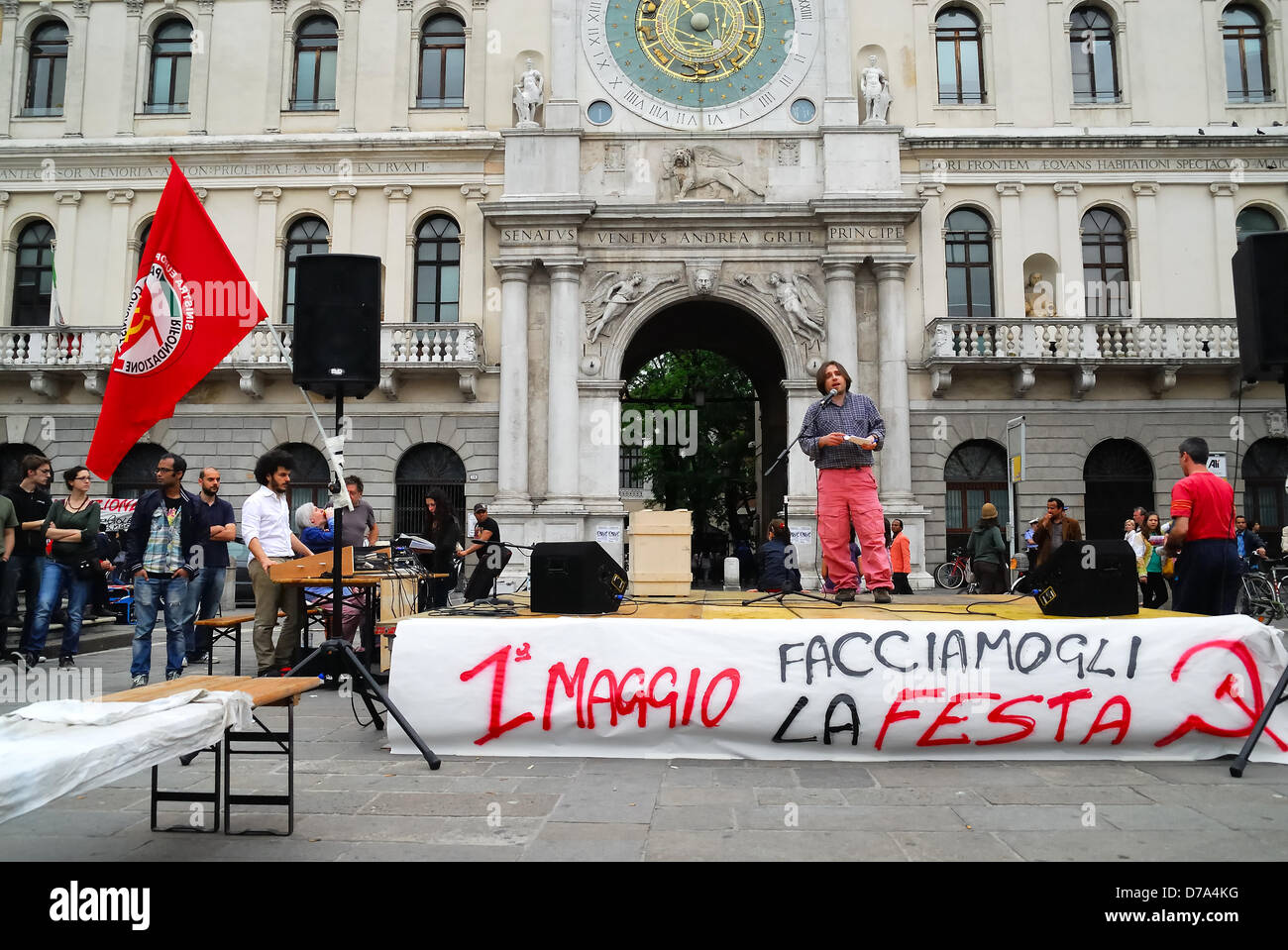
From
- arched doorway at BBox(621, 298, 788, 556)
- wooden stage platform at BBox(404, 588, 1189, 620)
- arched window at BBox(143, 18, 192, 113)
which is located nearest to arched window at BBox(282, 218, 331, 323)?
arched window at BBox(143, 18, 192, 113)

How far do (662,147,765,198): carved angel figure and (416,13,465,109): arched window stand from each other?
5.90 m

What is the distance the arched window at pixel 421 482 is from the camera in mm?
20625

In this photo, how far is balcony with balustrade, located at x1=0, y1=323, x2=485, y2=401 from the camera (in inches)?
788

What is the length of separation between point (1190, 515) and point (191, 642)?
1096 centimetres

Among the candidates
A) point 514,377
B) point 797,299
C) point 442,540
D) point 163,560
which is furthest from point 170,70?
point 163,560

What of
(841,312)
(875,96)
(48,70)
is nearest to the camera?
(841,312)

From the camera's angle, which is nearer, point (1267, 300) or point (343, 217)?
point (1267, 300)

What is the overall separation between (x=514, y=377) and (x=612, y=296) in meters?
2.91

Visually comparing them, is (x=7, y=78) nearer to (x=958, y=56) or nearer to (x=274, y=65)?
(x=274, y=65)

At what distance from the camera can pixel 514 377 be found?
65.3ft

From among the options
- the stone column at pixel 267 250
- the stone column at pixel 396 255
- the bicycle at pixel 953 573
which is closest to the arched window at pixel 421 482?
the stone column at pixel 396 255

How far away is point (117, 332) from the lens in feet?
65.7

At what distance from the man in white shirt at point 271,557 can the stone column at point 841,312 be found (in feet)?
45.8

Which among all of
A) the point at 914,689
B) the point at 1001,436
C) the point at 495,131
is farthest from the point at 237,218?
the point at 914,689
